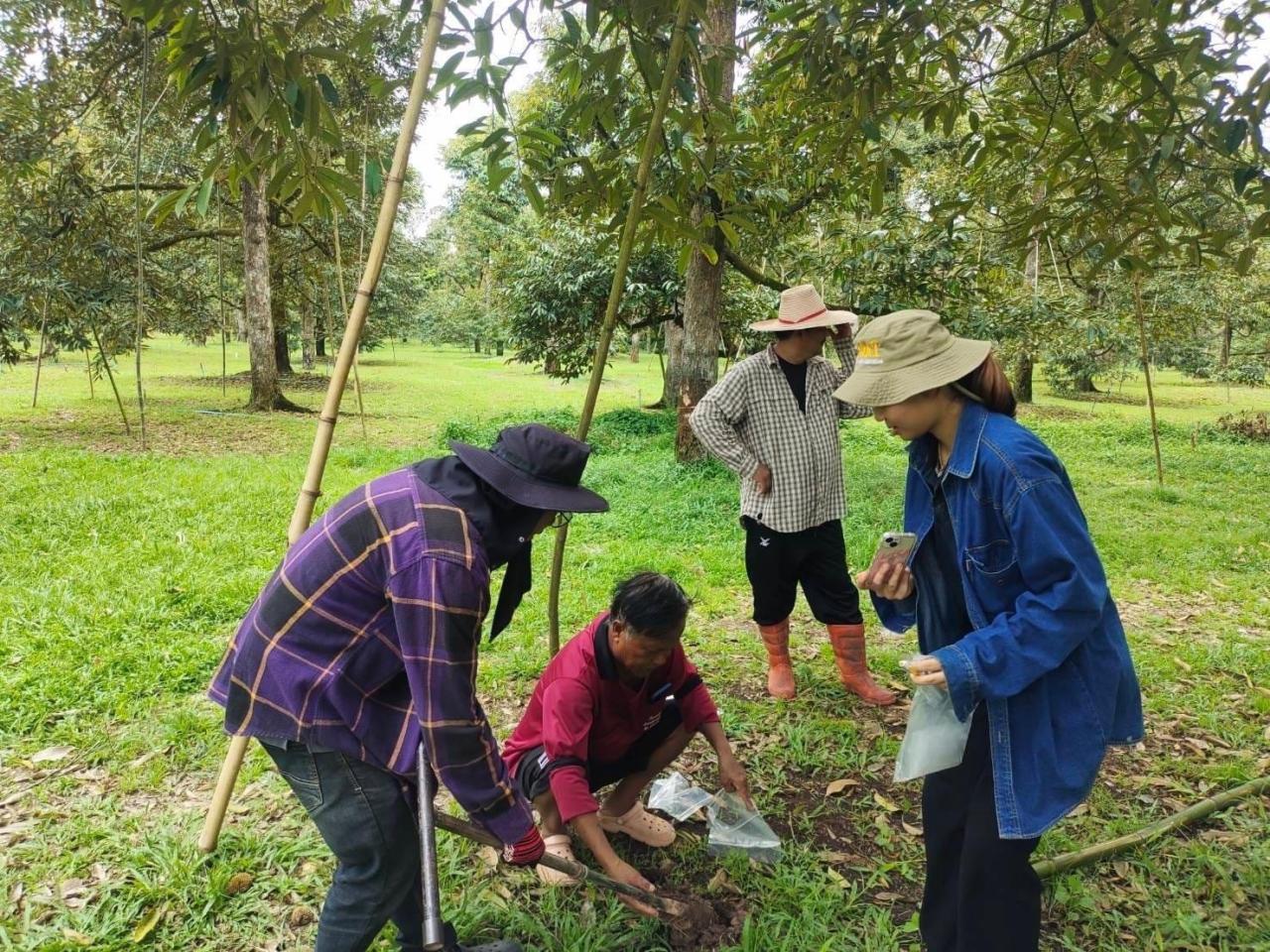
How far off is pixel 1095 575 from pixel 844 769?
189cm

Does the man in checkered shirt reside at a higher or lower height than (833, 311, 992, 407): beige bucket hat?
lower

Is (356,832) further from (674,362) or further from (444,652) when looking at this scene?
(674,362)

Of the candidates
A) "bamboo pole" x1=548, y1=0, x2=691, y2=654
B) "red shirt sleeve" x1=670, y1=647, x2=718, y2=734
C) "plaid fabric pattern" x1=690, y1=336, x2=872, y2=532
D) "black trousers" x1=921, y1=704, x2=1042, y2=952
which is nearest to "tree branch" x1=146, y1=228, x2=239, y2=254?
"plaid fabric pattern" x1=690, y1=336, x2=872, y2=532

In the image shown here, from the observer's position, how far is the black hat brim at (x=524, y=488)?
1640 mm

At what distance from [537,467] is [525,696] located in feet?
7.68

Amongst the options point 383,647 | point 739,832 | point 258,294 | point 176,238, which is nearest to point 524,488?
point 383,647

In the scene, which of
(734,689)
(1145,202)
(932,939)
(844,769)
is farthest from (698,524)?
(932,939)

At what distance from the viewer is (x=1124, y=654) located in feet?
5.77

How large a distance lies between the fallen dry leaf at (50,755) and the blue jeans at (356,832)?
2.06 meters

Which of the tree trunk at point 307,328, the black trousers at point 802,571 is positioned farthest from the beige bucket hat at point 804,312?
the tree trunk at point 307,328

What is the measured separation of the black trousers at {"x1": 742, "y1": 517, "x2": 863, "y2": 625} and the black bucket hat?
202 cm

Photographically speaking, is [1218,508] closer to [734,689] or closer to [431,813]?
[734,689]

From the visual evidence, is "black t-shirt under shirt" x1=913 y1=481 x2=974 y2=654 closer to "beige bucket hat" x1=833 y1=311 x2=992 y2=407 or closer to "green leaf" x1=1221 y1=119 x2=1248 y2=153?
"beige bucket hat" x1=833 y1=311 x2=992 y2=407

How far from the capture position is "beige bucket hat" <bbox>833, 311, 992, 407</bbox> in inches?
69.0
